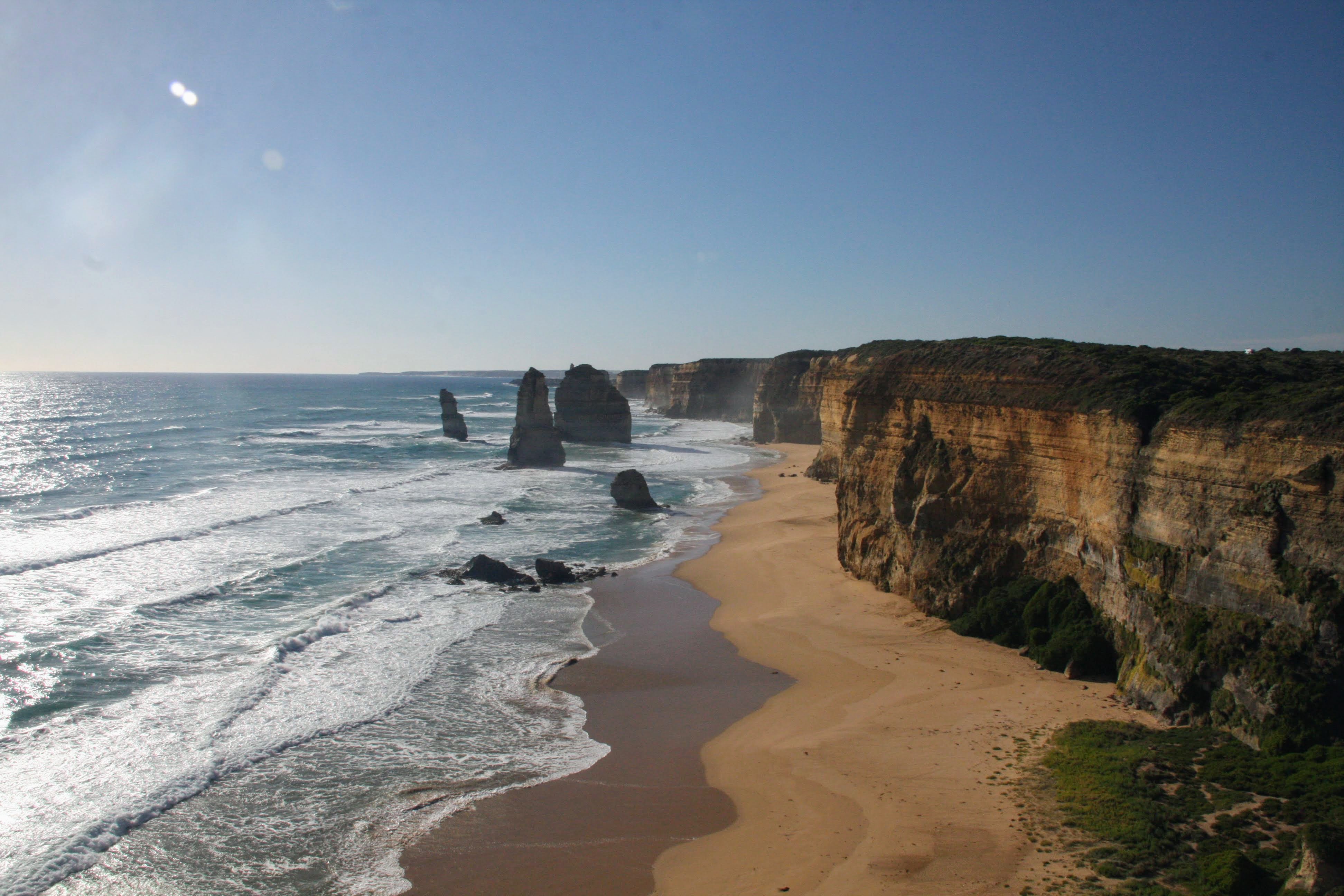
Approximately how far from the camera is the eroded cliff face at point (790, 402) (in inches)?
2717

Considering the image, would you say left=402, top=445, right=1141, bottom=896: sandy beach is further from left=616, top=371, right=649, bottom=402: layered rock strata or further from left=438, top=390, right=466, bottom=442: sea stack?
left=616, top=371, right=649, bottom=402: layered rock strata

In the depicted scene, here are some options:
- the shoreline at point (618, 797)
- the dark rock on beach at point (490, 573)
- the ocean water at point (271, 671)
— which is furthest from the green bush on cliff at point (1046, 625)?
the dark rock on beach at point (490, 573)

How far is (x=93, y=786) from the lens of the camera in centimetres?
1284

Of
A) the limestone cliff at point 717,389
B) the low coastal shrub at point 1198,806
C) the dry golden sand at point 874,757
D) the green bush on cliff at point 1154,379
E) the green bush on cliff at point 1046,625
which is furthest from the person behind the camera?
the limestone cliff at point 717,389

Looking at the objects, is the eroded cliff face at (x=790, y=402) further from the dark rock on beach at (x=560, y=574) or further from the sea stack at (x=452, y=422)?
the dark rock on beach at (x=560, y=574)

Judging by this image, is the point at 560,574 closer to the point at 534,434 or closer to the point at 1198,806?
the point at 1198,806

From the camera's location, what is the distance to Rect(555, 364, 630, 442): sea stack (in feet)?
229

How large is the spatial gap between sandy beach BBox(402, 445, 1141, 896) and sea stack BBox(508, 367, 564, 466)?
1390 inches

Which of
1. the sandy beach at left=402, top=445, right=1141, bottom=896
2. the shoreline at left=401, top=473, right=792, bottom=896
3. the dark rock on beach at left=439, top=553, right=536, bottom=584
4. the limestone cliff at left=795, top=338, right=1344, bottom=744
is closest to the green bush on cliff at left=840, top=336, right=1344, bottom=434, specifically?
the limestone cliff at left=795, top=338, right=1344, bottom=744

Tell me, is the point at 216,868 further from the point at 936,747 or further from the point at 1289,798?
the point at 1289,798

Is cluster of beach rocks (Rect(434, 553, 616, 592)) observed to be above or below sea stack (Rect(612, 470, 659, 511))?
below

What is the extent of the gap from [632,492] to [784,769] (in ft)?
88.4

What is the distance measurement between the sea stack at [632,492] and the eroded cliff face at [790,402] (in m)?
31.3

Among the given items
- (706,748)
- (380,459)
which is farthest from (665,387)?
(706,748)
